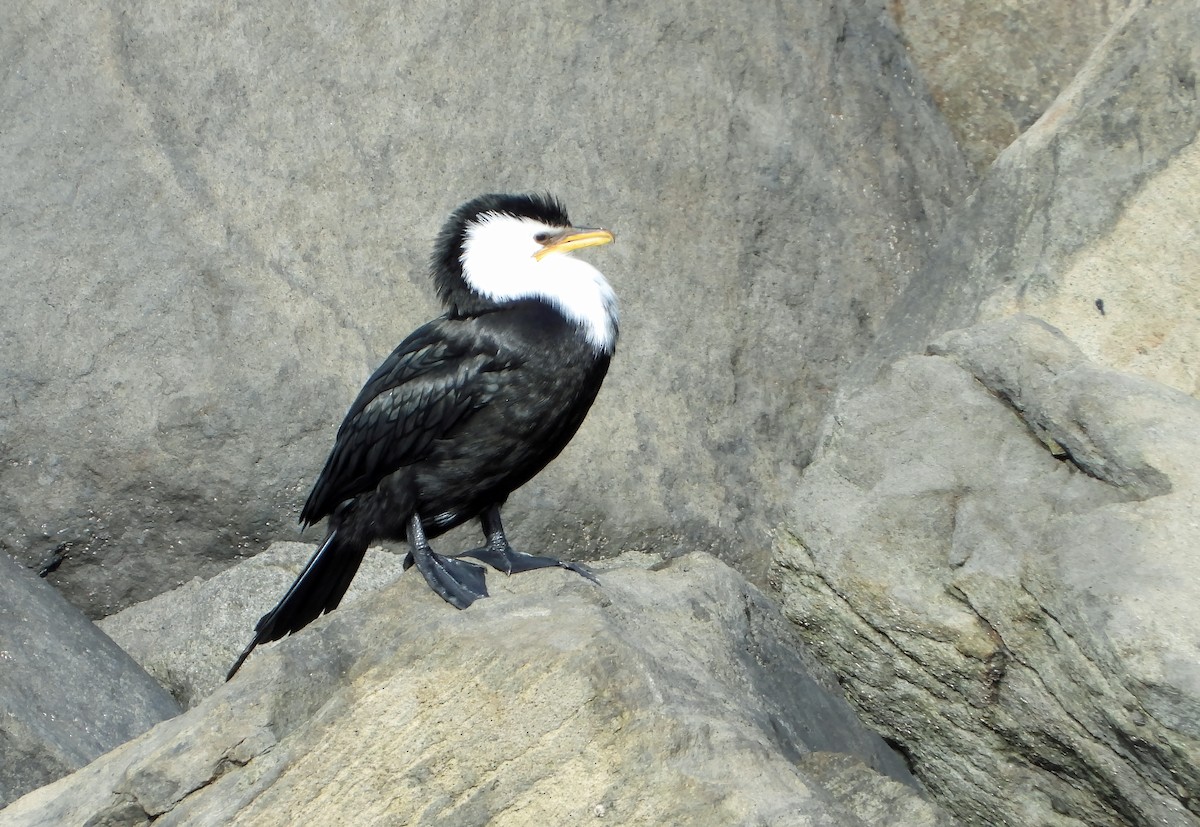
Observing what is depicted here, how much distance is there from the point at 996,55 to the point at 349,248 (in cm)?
355

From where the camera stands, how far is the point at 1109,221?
20.8ft

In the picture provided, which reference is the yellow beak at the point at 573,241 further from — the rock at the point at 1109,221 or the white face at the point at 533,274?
the rock at the point at 1109,221

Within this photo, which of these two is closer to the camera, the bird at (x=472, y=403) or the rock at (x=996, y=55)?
the bird at (x=472, y=403)

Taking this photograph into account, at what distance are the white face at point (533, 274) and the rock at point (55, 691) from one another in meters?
2.00

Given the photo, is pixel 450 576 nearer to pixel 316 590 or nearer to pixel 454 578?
pixel 454 578

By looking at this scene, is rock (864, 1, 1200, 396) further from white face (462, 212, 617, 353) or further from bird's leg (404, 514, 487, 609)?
bird's leg (404, 514, 487, 609)

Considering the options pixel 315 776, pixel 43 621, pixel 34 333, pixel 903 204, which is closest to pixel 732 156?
pixel 903 204

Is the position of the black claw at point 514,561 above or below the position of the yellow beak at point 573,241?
below

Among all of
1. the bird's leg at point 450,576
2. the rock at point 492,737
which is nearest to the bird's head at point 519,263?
the bird's leg at point 450,576

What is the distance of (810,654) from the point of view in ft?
17.3

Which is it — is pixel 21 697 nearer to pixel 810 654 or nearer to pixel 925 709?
pixel 810 654

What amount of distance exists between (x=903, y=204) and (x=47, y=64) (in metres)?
3.99

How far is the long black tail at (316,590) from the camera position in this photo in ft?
16.3

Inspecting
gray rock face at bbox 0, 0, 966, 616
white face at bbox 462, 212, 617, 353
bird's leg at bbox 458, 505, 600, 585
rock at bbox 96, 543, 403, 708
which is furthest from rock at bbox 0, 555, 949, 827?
gray rock face at bbox 0, 0, 966, 616
